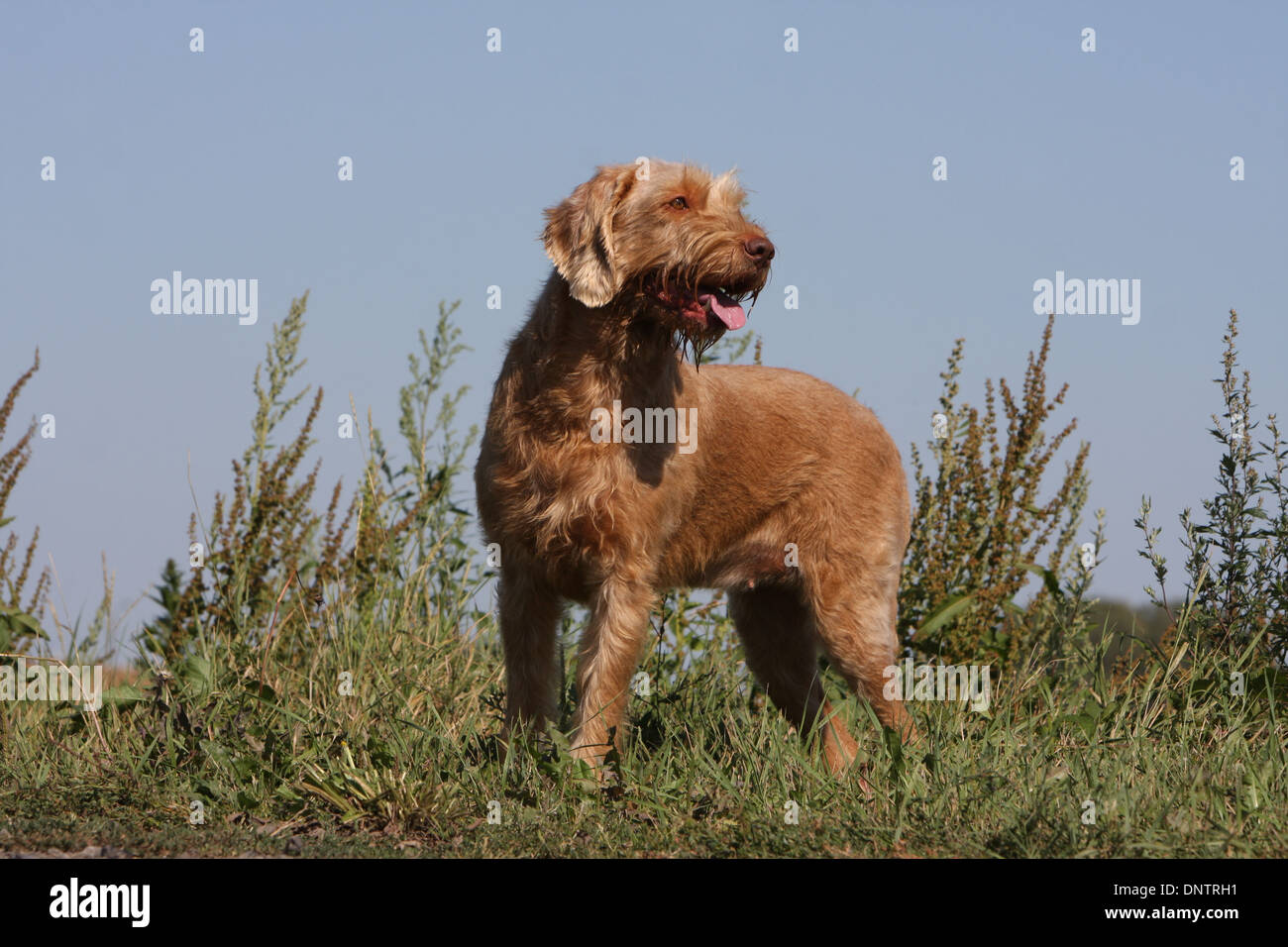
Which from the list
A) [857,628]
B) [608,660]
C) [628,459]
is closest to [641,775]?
[608,660]

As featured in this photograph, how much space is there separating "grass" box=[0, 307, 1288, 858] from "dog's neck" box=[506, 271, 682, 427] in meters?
1.36

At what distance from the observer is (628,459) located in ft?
18.0

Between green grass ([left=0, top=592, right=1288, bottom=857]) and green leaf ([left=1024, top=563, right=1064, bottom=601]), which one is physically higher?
green leaf ([left=1024, top=563, right=1064, bottom=601])

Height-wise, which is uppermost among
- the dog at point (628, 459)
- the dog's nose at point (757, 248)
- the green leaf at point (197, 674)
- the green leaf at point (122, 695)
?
the dog's nose at point (757, 248)

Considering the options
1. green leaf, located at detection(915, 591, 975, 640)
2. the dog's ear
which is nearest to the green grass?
green leaf, located at detection(915, 591, 975, 640)

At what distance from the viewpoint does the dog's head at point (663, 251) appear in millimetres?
5297

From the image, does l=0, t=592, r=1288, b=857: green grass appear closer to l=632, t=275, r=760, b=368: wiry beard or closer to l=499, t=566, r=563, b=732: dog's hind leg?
l=499, t=566, r=563, b=732: dog's hind leg

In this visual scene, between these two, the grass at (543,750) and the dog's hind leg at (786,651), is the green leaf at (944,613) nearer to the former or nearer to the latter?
the grass at (543,750)

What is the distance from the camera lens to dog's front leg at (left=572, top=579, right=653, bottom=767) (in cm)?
534

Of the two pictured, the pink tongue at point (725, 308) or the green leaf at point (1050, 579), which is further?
the green leaf at point (1050, 579)

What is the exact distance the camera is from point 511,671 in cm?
582

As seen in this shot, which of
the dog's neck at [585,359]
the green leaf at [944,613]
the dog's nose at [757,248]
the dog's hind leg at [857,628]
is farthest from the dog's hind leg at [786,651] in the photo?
the dog's nose at [757,248]
